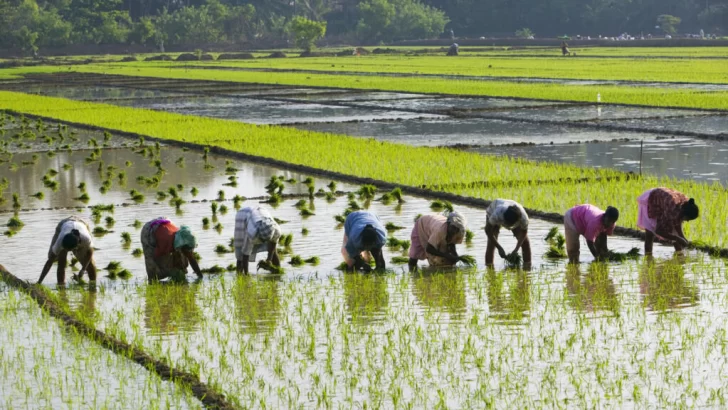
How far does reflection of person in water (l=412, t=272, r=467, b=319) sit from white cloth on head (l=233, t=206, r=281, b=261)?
1.04 m

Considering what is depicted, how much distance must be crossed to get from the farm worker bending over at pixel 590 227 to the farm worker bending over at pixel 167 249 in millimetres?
2614

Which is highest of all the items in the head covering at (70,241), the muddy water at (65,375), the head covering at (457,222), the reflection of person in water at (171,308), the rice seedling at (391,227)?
the head covering at (457,222)

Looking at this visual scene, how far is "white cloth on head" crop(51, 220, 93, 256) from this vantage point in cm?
860

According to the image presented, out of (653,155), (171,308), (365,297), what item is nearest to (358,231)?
(365,297)

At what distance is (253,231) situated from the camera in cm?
867

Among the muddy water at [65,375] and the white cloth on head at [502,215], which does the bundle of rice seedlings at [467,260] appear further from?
the muddy water at [65,375]

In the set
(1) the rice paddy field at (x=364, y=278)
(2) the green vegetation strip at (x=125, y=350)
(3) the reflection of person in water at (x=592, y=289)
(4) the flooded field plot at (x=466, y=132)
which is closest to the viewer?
(2) the green vegetation strip at (x=125, y=350)

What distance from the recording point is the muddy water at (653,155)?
48.1ft

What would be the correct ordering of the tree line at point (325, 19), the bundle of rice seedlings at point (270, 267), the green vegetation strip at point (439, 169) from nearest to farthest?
the bundle of rice seedlings at point (270, 267) < the green vegetation strip at point (439, 169) < the tree line at point (325, 19)

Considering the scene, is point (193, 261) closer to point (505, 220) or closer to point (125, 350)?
point (125, 350)

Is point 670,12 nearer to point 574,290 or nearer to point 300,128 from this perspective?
point 300,128

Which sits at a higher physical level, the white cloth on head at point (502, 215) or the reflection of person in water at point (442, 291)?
the white cloth on head at point (502, 215)

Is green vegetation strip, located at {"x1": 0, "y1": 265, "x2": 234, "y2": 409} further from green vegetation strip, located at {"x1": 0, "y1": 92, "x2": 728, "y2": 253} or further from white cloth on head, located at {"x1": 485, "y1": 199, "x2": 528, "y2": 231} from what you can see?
green vegetation strip, located at {"x1": 0, "y1": 92, "x2": 728, "y2": 253}

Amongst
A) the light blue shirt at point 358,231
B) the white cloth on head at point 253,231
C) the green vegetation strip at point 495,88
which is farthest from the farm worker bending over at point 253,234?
the green vegetation strip at point 495,88
